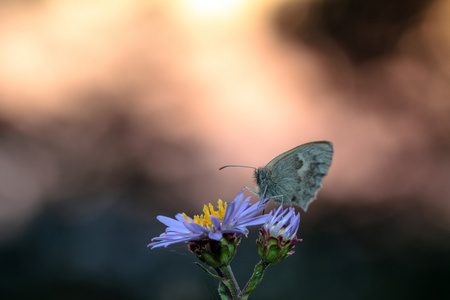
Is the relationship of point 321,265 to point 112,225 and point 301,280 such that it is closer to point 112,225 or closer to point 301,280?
point 301,280

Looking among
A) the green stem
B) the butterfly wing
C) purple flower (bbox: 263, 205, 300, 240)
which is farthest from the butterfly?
the green stem

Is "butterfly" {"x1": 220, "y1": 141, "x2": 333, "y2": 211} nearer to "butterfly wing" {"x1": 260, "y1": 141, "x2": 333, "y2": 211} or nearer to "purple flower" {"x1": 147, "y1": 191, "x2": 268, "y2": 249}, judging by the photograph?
"butterfly wing" {"x1": 260, "y1": 141, "x2": 333, "y2": 211}

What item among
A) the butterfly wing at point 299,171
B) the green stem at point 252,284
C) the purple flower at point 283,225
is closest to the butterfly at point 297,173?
the butterfly wing at point 299,171

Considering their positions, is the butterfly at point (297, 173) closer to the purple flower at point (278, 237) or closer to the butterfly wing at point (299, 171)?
the butterfly wing at point (299, 171)

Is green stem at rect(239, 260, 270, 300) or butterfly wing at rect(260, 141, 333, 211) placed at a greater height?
butterfly wing at rect(260, 141, 333, 211)

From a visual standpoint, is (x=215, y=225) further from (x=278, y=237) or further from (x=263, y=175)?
(x=263, y=175)

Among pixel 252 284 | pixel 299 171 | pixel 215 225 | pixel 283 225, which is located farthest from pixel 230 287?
Answer: pixel 299 171

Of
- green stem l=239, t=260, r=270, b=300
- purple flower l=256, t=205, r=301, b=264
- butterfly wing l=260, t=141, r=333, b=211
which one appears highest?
butterfly wing l=260, t=141, r=333, b=211
